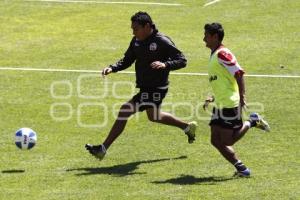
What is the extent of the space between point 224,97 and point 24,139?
134 inches

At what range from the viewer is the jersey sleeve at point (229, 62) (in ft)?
39.9

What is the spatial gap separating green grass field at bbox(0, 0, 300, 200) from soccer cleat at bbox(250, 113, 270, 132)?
29 cm

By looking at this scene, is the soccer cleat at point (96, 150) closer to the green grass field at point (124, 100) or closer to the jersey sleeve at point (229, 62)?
the green grass field at point (124, 100)

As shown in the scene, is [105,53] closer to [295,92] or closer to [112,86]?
[112,86]

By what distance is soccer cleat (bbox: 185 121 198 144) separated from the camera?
13.9 meters

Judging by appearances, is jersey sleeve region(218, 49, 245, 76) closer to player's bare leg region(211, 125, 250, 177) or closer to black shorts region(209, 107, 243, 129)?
black shorts region(209, 107, 243, 129)

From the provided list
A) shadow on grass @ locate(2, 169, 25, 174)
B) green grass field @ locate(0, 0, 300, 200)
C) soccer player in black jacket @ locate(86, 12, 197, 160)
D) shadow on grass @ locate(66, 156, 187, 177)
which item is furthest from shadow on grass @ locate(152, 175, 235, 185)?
shadow on grass @ locate(2, 169, 25, 174)

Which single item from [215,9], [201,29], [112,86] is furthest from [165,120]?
[215,9]

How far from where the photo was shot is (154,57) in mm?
13375

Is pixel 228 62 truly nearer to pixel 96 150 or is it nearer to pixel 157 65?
pixel 157 65

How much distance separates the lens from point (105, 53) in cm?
2111

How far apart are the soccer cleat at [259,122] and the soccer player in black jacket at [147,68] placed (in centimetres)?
158

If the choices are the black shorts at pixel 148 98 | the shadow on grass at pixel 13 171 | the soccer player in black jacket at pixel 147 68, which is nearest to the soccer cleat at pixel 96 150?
the soccer player in black jacket at pixel 147 68

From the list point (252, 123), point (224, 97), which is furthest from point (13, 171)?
point (252, 123)
